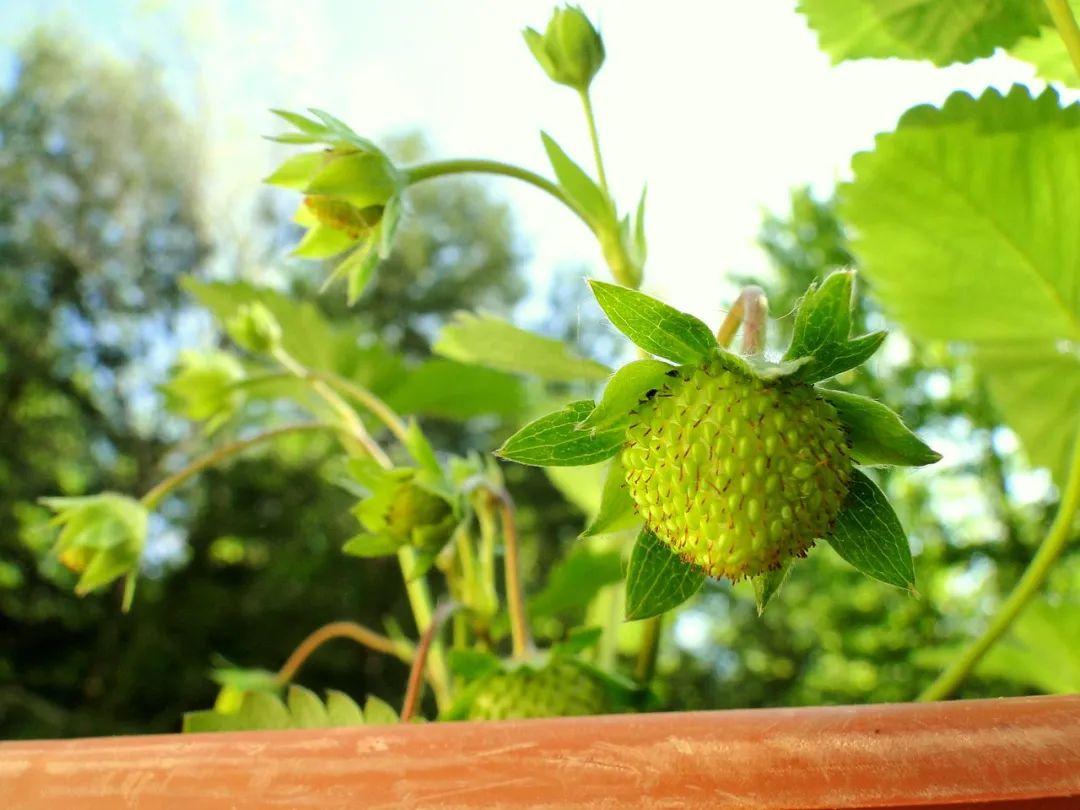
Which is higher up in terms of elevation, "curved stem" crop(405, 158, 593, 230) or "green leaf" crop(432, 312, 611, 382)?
"curved stem" crop(405, 158, 593, 230)

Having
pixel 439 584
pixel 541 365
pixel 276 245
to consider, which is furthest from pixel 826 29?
pixel 276 245

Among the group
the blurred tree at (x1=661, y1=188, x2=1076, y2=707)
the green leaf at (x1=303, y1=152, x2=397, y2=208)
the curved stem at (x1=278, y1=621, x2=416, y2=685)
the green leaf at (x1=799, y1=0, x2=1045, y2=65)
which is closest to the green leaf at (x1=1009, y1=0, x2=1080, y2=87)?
the green leaf at (x1=799, y1=0, x2=1045, y2=65)

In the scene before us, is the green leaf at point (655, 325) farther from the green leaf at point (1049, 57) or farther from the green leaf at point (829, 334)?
the green leaf at point (1049, 57)

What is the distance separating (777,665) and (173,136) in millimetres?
6422

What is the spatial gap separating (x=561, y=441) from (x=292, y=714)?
0.19 m

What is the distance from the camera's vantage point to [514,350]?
0.49m

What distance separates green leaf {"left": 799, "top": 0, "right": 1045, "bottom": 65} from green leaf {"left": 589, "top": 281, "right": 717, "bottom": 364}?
0.26 m

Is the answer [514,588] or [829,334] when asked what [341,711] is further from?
[829,334]

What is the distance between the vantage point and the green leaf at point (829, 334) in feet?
0.95

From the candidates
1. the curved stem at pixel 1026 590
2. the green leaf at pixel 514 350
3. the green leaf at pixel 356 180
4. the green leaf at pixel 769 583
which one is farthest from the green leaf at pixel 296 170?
the curved stem at pixel 1026 590

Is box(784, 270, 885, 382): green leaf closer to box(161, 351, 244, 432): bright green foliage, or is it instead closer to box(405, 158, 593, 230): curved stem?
box(405, 158, 593, 230): curved stem

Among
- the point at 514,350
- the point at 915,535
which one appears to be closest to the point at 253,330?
the point at 514,350

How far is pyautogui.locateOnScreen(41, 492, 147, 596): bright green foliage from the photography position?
1.63 ft

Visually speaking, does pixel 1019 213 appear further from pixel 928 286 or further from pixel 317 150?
pixel 317 150
